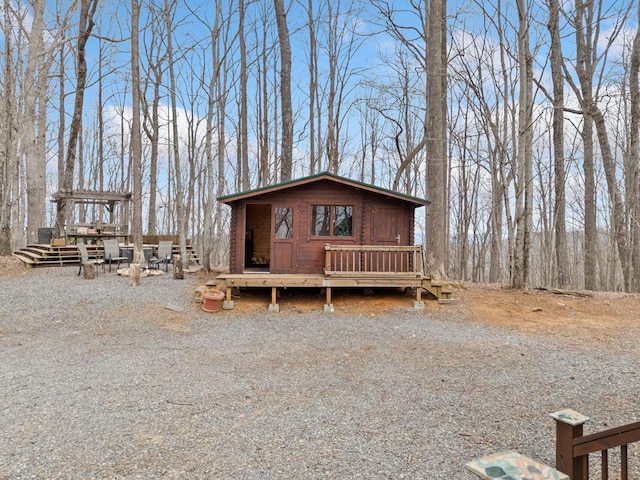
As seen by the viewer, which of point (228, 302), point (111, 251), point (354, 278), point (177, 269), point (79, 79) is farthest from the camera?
point (79, 79)

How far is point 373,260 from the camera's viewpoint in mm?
9133

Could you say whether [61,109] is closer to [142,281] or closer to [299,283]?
[142,281]

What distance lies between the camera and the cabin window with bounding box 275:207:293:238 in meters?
9.23

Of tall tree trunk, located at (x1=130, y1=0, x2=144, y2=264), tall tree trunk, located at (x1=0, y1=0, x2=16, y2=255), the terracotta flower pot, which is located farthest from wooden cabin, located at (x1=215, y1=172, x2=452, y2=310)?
tall tree trunk, located at (x1=0, y1=0, x2=16, y2=255)

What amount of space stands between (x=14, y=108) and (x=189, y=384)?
13547 millimetres

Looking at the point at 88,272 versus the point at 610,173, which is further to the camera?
the point at 610,173

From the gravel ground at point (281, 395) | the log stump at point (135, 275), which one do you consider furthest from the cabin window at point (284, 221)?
the log stump at point (135, 275)

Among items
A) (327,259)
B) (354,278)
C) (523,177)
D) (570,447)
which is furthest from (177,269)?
(570,447)

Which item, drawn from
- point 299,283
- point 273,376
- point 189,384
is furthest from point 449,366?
point 299,283

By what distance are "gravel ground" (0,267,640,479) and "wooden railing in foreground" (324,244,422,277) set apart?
163cm

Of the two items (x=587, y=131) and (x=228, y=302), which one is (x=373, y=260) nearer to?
(x=228, y=302)

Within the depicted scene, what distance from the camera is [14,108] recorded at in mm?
12516

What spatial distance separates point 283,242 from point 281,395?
5.50 m

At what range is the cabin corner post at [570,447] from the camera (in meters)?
1.84
